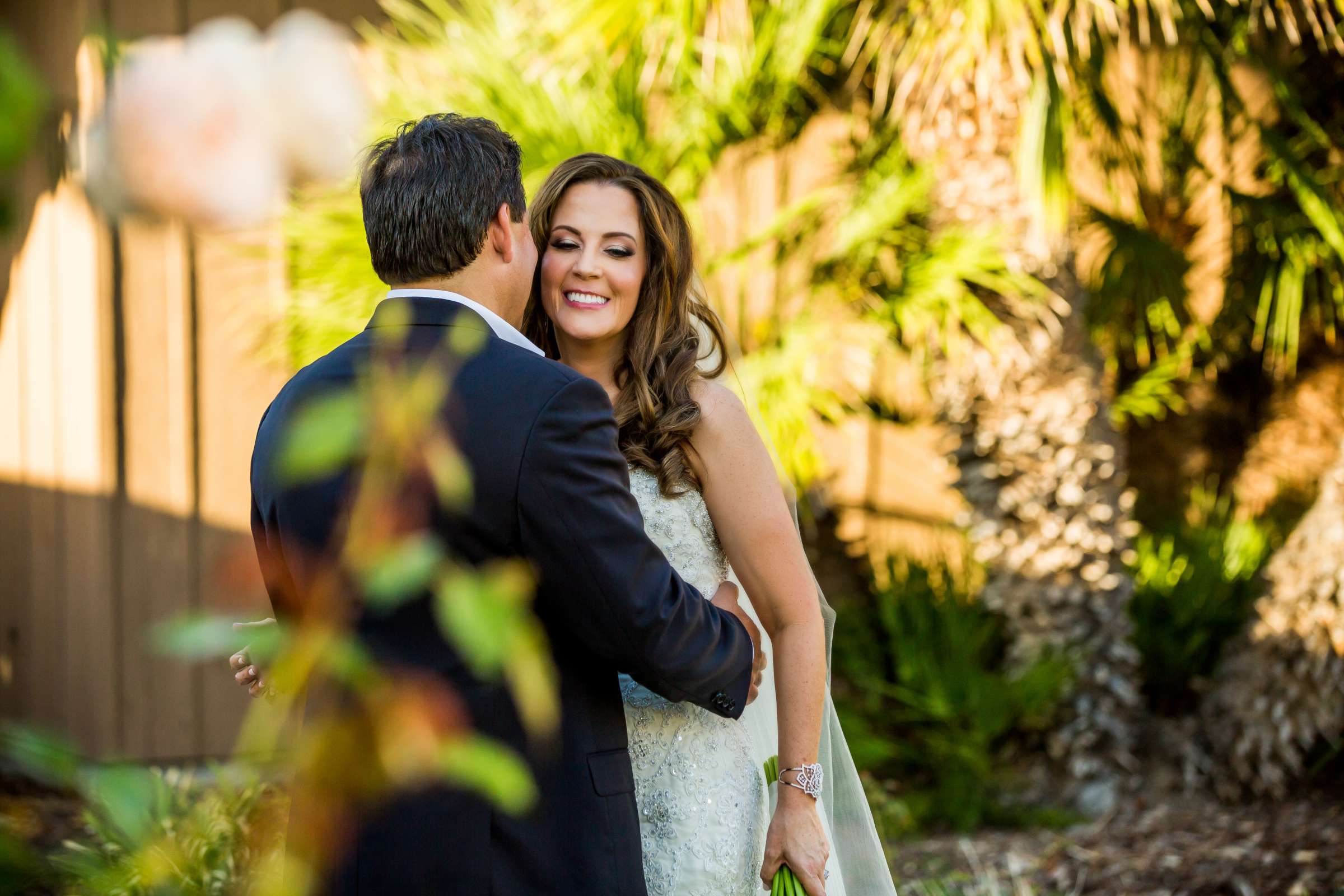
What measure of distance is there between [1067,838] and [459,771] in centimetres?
369

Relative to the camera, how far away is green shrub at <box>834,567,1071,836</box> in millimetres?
3918

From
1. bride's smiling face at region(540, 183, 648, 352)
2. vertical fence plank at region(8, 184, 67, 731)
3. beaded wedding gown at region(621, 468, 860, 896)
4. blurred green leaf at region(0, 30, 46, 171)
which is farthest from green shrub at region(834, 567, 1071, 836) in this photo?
blurred green leaf at region(0, 30, 46, 171)

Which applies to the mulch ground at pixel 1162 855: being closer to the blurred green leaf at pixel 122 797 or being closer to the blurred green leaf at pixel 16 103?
the blurred green leaf at pixel 122 797

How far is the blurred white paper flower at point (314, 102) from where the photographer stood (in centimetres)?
77

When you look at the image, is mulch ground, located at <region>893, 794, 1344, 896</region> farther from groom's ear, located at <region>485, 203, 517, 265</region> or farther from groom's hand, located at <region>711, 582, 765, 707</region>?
groom's ear, located at <region>485, 203, 517, 265</region>

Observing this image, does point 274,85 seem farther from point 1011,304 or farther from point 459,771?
point 1011,304

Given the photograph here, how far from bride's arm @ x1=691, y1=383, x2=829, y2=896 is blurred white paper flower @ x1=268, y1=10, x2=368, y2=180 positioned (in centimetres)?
92

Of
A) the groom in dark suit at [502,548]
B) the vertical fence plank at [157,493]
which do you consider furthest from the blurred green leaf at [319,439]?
the vertical fence plank at [157,493]

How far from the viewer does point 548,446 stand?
132 centimetres

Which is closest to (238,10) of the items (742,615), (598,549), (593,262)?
(593,262)

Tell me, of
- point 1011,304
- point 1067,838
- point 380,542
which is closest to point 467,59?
point 1011,304

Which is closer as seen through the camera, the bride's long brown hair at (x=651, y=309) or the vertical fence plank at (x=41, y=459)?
the bride's long brown hair at (x=651, y=309)

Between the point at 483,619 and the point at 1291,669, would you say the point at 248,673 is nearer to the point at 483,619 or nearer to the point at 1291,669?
the point at 483,619

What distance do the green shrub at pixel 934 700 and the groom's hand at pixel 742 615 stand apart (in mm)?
1996
